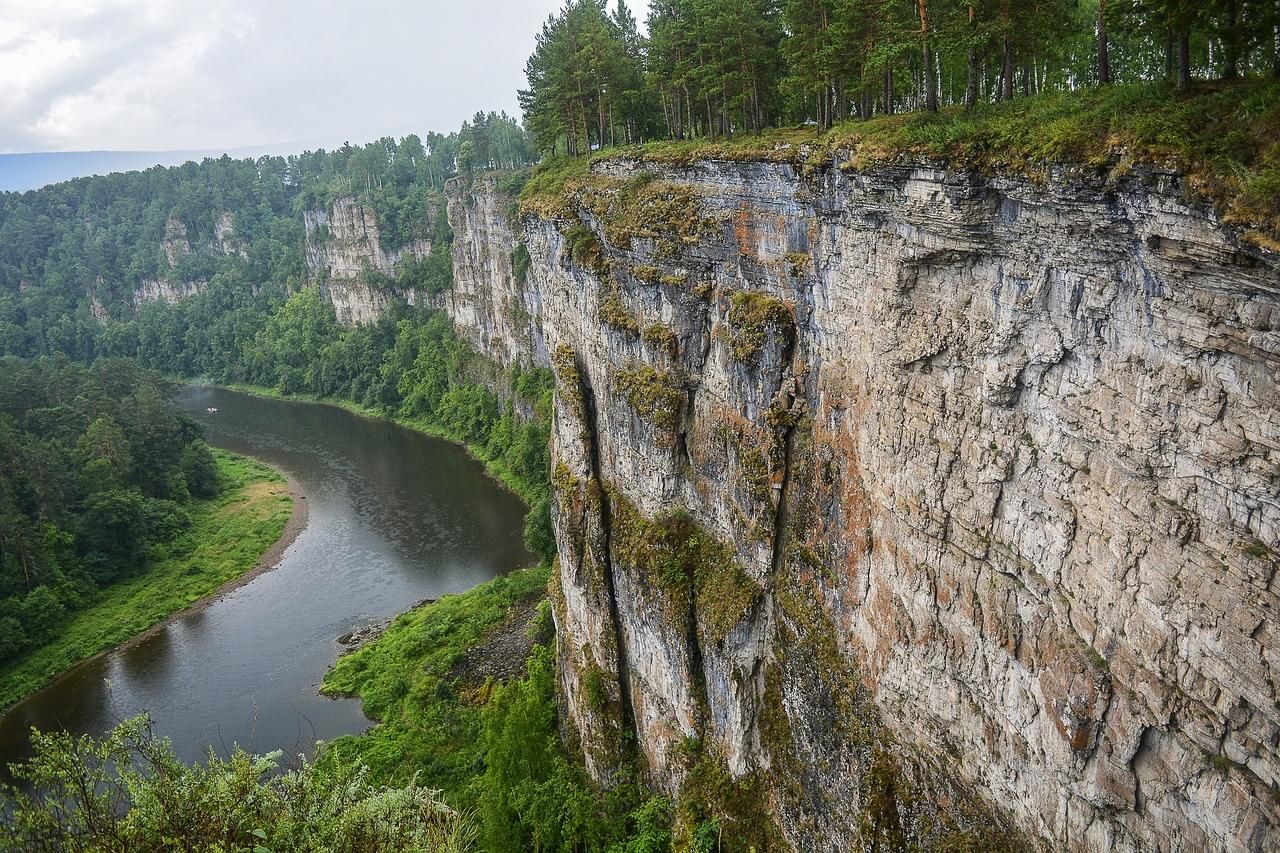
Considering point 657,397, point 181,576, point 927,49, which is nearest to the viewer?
point 927,49

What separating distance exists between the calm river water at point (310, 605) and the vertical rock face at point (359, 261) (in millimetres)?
26456

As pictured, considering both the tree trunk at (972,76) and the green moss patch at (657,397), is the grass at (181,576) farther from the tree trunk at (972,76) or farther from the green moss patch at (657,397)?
the tree trunk at (972,76)

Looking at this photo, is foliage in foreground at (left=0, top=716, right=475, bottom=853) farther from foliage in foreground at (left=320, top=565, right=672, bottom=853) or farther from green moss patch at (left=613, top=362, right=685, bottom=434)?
green moss patch at (left=613, top=362, right=685, bottom=434)

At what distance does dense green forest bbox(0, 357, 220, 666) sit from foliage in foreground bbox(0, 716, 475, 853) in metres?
37.0

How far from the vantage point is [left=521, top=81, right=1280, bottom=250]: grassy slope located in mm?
9906

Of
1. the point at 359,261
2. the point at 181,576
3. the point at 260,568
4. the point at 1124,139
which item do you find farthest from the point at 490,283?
the point at 1124,139

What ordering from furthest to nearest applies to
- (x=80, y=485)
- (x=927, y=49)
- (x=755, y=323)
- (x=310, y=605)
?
(x=80, y=485) < (x=310, y=605) < (x=755, y=323) < (x=927, y=49)

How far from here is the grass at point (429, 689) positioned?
32656mm

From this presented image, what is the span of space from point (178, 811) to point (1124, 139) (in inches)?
706

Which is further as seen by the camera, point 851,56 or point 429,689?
→ point 429,689

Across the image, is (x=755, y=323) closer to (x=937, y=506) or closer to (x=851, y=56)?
(x=937, y=506)

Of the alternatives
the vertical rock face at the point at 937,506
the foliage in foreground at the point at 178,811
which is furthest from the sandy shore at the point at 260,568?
the foliage in foreground at the point at 178,811

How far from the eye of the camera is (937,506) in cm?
1619

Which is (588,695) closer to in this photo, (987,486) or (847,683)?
(847,683)
